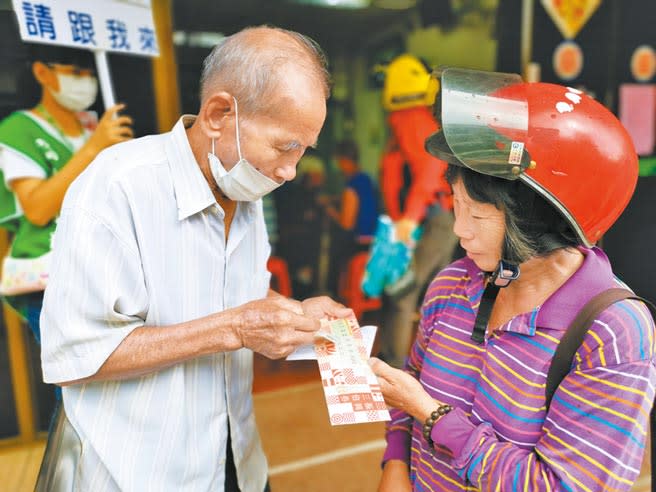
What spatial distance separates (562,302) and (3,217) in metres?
2.41

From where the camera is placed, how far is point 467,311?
136 centimetres

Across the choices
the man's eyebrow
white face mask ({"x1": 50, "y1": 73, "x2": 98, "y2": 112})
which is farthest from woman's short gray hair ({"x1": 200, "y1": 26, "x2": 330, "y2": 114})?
white face mask ({"x1": 50, "y1": 73, "x2": 98, "y2": 112})

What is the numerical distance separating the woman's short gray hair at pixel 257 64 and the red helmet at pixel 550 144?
38 cm

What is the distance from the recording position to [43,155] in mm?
2312

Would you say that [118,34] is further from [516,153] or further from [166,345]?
[516,153]

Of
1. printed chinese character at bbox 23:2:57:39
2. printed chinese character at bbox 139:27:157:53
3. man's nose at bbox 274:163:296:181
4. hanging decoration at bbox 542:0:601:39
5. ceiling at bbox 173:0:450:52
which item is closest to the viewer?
Result: man's nose at bbox 274:163:296:181

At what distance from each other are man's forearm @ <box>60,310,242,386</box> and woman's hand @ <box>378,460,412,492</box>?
0.68 m

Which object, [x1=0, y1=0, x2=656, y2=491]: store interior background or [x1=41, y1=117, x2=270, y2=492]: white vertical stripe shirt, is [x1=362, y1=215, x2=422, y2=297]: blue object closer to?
[x1=0, y1=0, x2=656, y2=491]: store interior background

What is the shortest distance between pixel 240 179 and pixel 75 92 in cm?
154

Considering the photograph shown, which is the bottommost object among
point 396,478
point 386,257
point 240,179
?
point 386,257

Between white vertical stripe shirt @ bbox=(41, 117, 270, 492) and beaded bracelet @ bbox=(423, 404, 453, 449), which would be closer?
white vertical stripe shirt @ bbox=(41, 117, 270, 492)

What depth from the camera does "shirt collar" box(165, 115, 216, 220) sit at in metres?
1.28

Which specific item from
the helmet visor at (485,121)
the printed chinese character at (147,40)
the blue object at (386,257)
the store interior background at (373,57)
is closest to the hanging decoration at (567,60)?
the store interior background at (373,57)

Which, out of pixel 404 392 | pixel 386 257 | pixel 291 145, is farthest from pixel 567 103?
pixel 386 257
